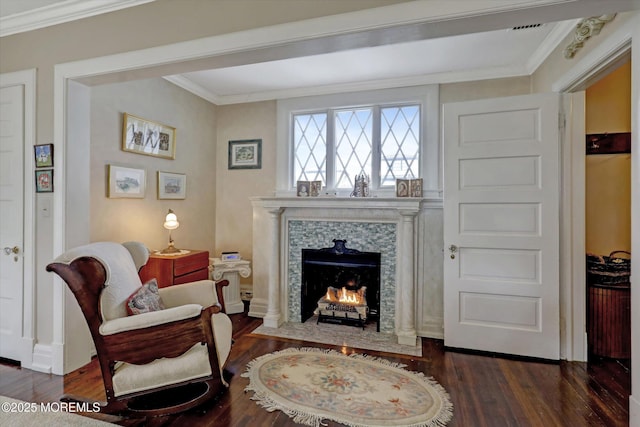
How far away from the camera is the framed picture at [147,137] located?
2837mm

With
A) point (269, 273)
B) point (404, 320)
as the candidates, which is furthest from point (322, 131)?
point (404, 320)

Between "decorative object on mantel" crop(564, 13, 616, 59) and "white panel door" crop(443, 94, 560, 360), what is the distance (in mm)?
360

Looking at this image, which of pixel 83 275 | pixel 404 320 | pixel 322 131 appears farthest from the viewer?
pixel 322 131

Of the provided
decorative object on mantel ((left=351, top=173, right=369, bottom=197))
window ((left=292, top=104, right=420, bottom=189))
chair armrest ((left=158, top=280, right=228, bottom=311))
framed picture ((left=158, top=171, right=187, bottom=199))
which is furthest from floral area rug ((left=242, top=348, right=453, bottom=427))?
framed picture ((left=158, top=171, right=187, bottom=199))

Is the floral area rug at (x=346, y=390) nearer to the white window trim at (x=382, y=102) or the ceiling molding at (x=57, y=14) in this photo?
the white window trim at (x=382, y=102)

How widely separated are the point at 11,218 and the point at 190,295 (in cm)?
150

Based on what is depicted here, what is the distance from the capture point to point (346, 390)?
209cm

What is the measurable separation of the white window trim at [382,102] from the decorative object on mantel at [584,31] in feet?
3.72

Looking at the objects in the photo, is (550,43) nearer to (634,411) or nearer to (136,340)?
(634,411)

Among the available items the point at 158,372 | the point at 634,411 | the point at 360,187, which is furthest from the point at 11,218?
the point at 634,411

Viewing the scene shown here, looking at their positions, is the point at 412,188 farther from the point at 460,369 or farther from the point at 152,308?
the point at 152,308

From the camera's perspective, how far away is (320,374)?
2287 mm

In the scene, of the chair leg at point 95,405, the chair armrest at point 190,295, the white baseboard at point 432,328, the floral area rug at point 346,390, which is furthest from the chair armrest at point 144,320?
the white baseboard at point 432,328

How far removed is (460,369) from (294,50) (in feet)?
8.25
